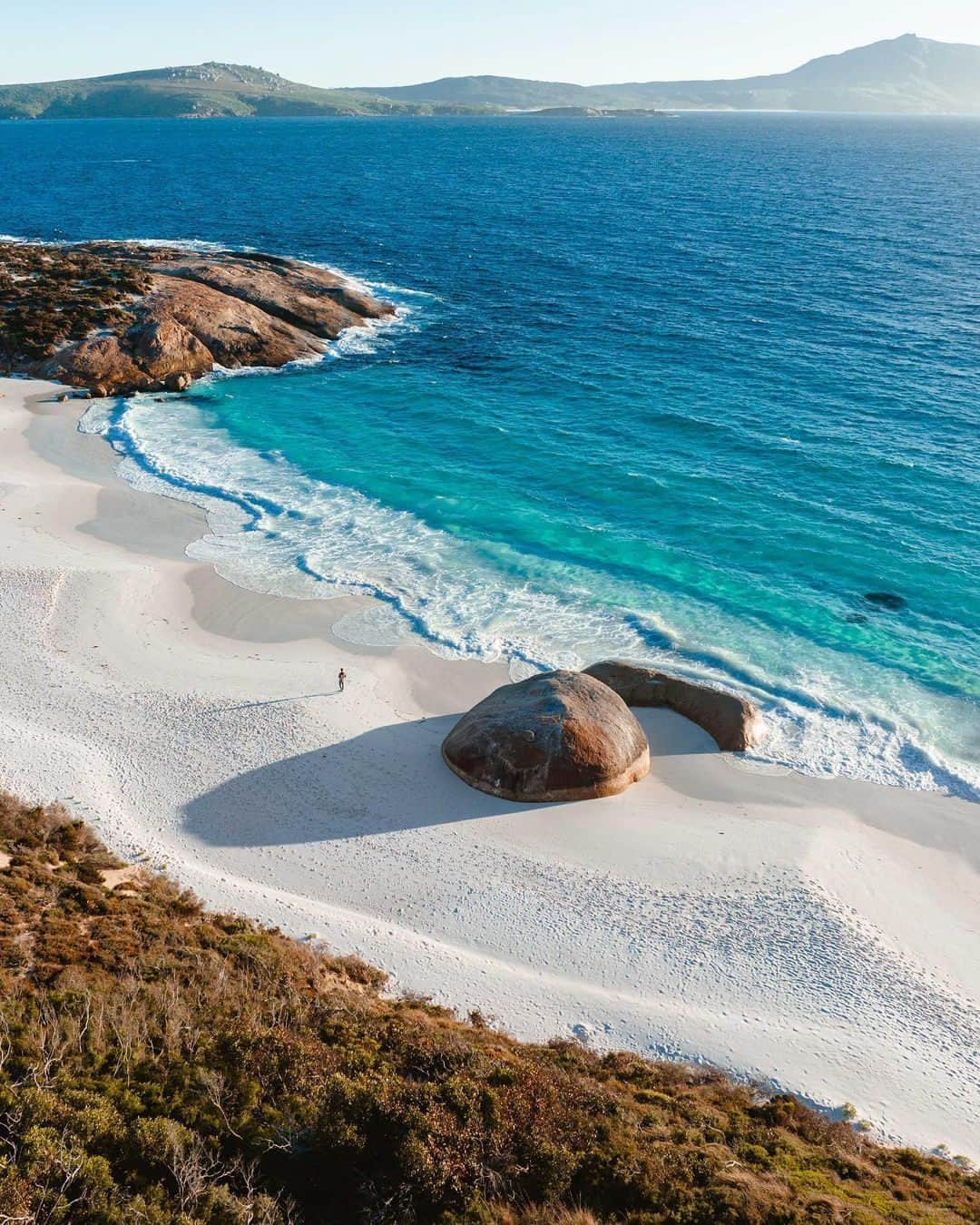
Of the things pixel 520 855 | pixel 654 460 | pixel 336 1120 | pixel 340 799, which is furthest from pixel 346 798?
pixel 654 460

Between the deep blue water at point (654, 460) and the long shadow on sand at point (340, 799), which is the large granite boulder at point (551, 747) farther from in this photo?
the deep blue water at point (654, 460)

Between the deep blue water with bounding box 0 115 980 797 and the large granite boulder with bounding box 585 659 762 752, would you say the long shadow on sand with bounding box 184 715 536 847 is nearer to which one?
the large granite boulder with bounding box 585 659 762 752

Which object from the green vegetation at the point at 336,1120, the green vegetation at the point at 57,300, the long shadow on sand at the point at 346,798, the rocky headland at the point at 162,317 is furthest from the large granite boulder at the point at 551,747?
the green vegetation at the point at 57,300

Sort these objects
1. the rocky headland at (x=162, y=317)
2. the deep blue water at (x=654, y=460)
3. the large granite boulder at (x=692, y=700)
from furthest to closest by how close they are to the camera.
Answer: the rocky headland at (x=162, y=317), the deep blue water at (x=654, y=460), the large granite boulder at (x=692, y=700)

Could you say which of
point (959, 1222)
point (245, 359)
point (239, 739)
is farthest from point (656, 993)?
point (245, 359)

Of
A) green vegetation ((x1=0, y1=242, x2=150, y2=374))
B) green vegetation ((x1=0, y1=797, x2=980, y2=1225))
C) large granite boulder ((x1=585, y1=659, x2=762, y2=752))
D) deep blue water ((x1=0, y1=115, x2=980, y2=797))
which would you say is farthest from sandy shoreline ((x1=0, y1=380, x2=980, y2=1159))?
green vegetation ((x1=0, y1=242, x2=150, y2=374))

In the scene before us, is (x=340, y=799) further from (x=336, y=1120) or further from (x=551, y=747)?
(x=336, y=1120)
